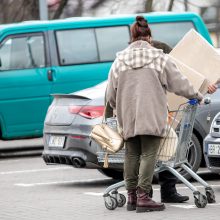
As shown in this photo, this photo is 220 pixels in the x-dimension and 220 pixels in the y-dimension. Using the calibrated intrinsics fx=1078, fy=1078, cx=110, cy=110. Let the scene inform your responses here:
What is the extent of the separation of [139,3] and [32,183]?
19.0 meters

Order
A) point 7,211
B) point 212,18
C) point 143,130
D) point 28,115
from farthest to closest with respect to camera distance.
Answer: point 212,18 → point 28,115 → point 7,211 → point 143,130

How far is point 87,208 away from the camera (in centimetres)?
1065

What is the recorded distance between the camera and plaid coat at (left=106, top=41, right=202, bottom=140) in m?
9.84

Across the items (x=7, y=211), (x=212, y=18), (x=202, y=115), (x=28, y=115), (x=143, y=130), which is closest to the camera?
(x=143, y=130)

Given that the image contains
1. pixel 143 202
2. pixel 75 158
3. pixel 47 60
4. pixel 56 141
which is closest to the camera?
pixel 143 202

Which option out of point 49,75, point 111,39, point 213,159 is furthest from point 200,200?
point 111,39

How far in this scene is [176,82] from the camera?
9859 mm

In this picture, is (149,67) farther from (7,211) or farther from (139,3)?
(139,3)

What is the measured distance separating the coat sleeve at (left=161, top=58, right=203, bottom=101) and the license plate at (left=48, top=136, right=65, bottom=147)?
128 inches

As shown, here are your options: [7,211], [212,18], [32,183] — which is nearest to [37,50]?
[32,183]

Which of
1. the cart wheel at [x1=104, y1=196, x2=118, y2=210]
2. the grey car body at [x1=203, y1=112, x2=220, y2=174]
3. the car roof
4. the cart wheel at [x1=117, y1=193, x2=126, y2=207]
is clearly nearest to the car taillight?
the grey car body at [x1=203, y1=112, x2=220, y2=174]

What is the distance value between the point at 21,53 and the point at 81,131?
566 centimetres

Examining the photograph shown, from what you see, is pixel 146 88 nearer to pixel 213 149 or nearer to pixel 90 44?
pixel 213 149

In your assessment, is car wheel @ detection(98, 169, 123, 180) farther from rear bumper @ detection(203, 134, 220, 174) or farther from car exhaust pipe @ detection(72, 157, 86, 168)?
rear bumper @ detection(203, 134, 220, 174)
